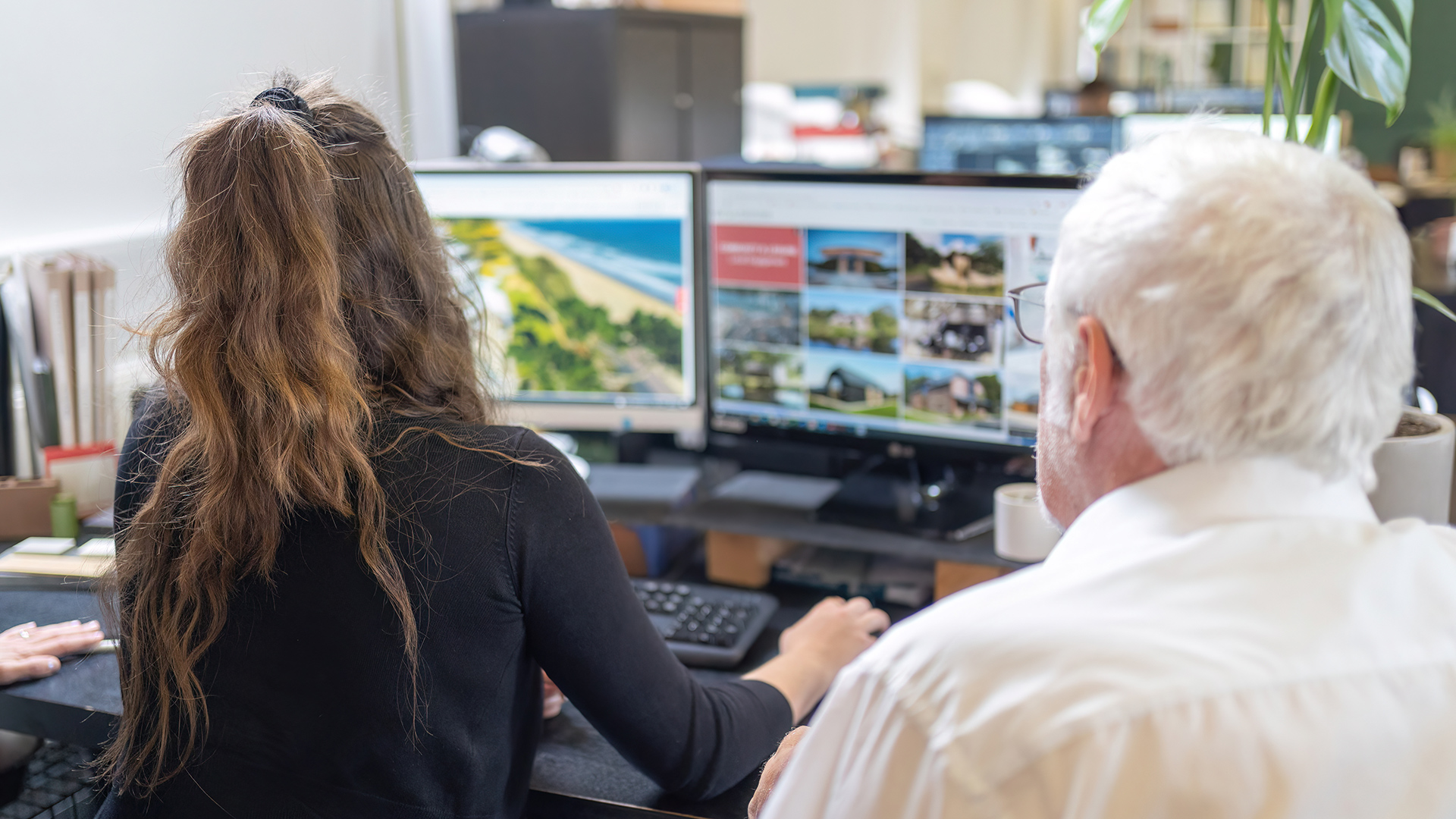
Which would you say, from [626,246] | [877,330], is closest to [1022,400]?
[877,330]

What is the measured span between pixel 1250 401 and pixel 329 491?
0.62 m

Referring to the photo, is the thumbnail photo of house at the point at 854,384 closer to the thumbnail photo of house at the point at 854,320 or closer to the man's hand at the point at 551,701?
the thumbnail photo of house at the point at 854,320

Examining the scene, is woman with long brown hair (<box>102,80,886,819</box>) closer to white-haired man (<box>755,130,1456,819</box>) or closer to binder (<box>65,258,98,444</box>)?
white-haired man (<box>755,130,1456,819</box>)

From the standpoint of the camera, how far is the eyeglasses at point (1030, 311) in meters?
0.93

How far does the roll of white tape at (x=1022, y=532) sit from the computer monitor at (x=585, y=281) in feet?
1.55

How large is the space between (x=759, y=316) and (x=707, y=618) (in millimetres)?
429

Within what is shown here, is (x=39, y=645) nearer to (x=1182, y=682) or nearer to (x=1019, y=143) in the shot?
(x=1182, y=682)

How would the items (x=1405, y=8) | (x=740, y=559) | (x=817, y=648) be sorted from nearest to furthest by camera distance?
(x=1405, y=8)
(x=817, y=648)
(x=740, y=559)

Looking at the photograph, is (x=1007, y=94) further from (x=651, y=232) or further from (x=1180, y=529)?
(x=1180, y=529)

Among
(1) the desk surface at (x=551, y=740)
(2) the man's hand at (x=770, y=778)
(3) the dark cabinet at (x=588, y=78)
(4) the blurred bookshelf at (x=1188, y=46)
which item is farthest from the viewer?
(4) the blurred bookshelf at (x=1188, y=46)

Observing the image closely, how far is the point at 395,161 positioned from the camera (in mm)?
934

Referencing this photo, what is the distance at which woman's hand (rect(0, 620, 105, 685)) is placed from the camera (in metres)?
1.09

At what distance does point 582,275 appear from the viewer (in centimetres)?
153

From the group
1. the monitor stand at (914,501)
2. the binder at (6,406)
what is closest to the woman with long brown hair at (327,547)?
the monitor stand at (914,501)
